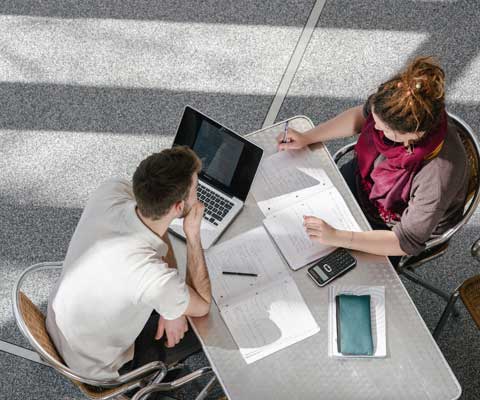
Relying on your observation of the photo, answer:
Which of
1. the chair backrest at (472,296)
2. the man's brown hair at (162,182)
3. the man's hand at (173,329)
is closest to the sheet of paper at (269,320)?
the man's hand at (173,329)

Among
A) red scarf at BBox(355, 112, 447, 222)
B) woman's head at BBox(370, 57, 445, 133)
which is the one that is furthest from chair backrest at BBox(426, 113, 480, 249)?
woman's head at BBox(370, 57, 445, 133)

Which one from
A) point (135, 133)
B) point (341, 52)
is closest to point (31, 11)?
point (135, 133)

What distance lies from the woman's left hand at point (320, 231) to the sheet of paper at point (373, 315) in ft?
0.44


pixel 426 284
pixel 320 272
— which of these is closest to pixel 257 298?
pixel 320 272

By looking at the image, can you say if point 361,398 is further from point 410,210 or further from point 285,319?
point 410,210

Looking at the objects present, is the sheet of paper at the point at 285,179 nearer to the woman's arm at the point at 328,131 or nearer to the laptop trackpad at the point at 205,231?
the woman's arm at the point at 328,131

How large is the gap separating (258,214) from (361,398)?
1.96 feet

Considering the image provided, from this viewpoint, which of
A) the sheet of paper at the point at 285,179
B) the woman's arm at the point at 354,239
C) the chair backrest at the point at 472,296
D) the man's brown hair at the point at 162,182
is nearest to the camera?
the man's brown hair at the point at 162,182

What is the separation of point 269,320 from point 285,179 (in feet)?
1.52

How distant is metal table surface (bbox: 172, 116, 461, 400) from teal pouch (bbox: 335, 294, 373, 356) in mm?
32

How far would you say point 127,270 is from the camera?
152 cm

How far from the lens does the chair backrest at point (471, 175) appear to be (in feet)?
6.16

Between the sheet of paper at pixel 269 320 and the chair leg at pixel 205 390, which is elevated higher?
the sheet of paper at pixel 269 320

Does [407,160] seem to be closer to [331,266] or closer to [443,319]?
[331,266]
